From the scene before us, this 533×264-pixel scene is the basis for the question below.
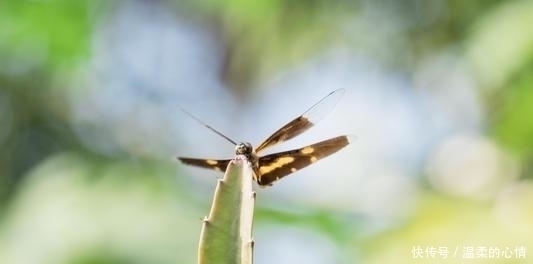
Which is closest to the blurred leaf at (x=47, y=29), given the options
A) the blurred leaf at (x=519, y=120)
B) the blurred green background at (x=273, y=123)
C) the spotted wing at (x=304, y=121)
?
the blurred green background at (x=273, y=123)

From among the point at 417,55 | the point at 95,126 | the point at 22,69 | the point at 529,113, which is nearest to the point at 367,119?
the point at 417,55

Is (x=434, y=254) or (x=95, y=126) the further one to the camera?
(x=95, y=126)

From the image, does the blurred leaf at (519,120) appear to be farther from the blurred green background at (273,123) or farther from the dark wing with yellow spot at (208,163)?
the dark wing with yellow spot at (208,163)

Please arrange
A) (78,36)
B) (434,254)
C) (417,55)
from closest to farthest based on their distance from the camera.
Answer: (434,254) → (78,36) → (417,55)

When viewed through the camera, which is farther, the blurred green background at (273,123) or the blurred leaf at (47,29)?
the blurred leaf at (47,29)

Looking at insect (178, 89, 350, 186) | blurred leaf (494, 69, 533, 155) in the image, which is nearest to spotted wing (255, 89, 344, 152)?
insect (178, 89, 350, 186)

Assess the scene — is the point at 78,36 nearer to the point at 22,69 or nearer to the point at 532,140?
the point at 22,69

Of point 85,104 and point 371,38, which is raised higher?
point 371,38
